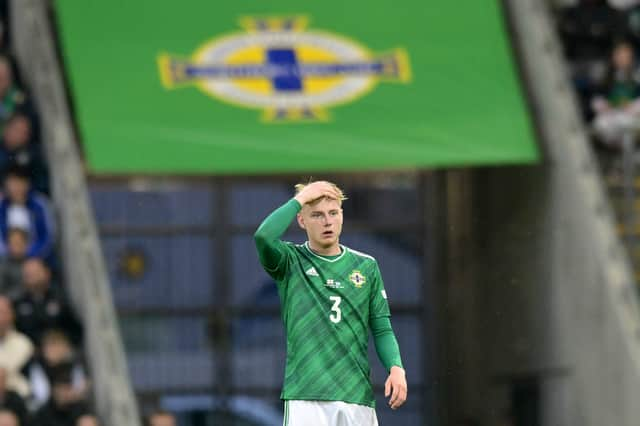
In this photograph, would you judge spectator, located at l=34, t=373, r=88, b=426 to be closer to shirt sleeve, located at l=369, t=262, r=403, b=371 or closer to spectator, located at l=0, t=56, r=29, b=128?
spectator, located at l=0, t=56, r=29, b=128

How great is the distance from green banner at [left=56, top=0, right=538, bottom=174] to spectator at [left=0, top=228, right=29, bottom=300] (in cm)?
106

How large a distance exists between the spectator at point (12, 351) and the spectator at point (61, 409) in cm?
21

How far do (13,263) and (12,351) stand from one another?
100 cm

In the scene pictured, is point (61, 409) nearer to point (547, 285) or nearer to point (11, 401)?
point (11, 401)

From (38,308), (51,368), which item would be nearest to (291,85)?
(38,308)

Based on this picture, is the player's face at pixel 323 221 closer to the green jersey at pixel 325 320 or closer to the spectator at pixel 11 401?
the green jersey at pixel 325 320

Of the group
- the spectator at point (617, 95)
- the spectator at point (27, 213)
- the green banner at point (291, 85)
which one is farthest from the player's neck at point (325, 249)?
the spectator at point (617, 95)

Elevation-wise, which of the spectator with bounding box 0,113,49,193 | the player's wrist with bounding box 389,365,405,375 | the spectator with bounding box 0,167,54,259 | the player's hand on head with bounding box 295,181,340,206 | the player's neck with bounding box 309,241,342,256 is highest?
the spectator with bounding box 0,113,49,193

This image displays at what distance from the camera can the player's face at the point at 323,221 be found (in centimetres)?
A: 678

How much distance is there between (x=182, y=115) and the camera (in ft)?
48.4

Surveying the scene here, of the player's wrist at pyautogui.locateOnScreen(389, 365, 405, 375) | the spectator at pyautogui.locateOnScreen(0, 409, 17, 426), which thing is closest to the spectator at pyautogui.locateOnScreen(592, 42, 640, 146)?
the spectator at pyautogui.locateOnScreen(0, 409, 17, 426)

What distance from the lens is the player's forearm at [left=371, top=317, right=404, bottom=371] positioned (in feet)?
22.7

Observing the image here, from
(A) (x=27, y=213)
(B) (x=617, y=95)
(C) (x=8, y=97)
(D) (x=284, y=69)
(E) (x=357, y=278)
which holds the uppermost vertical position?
(D) (x=284, y=69)

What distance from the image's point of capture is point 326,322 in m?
6.87
